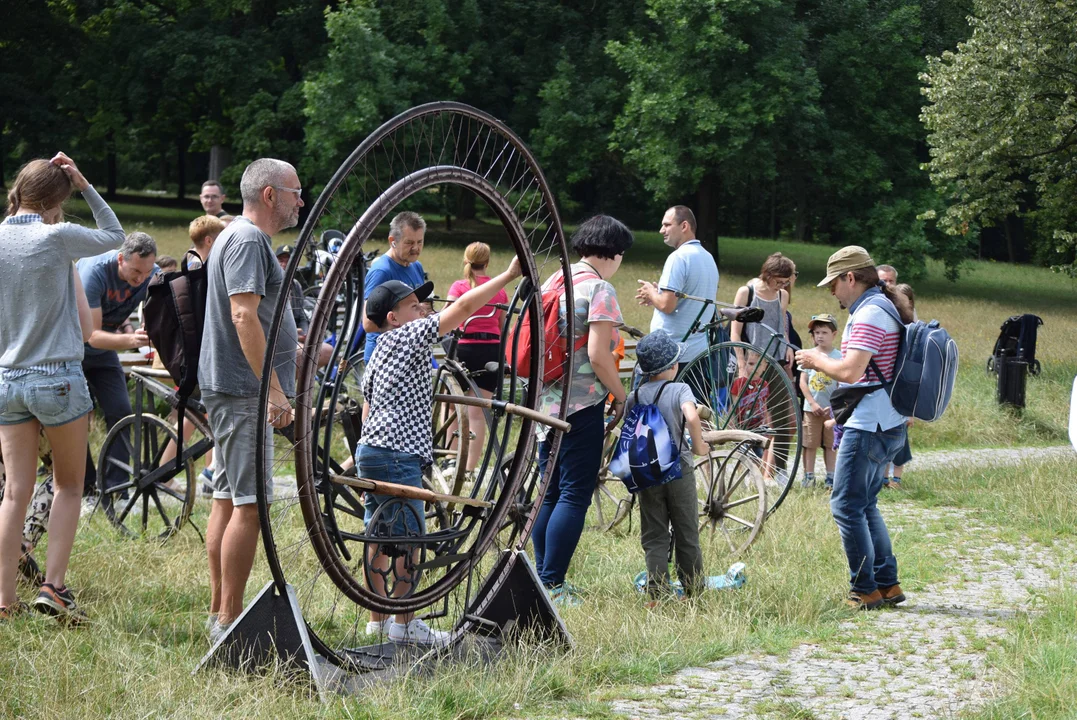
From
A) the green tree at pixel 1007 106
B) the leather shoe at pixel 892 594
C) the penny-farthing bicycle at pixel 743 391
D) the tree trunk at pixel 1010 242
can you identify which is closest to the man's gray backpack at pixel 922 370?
the leather shoe at pixel 892 594

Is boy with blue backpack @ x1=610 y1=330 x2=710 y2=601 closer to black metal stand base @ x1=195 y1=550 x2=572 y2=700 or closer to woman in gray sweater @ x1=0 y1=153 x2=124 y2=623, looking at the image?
black metal stand base @ x1=195 y1=550 x2=572 y2=700

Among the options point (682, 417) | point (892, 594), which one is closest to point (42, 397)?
point (682, 417)

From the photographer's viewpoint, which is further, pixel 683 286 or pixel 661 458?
pixel 683 286

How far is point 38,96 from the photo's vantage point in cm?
3469

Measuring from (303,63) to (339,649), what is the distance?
107ft

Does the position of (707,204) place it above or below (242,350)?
above

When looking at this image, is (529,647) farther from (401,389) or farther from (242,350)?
(242,350)

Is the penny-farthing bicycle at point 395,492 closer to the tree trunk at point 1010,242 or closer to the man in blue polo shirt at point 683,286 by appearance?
the man in blue polo shirt at point 683,286

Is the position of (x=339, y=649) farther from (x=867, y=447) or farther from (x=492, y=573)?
(x=867, y=447)

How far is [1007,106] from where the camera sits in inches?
790

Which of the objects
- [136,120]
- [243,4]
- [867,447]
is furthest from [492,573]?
[136,120]

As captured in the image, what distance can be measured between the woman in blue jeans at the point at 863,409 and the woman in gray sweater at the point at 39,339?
10.6 feet

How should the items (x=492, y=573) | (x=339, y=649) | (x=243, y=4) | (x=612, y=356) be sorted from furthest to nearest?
(x=243, y=4) < (x=612, y=356) < (x=492, y=573) < (x=339, y=649)

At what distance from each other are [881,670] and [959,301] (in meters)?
23.3
